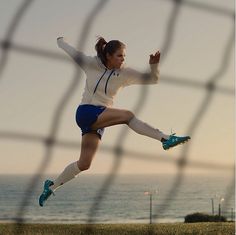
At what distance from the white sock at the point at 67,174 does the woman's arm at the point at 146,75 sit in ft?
1.52

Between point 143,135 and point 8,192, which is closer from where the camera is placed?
point 143,135

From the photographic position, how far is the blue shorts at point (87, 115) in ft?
10.3

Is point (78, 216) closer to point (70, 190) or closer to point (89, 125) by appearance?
point (70, 190)

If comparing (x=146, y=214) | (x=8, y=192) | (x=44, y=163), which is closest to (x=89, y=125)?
(x=44, y=163)

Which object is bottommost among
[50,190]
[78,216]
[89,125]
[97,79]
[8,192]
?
[50,190]

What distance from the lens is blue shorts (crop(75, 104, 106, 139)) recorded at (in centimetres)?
313

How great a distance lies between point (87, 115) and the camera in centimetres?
313

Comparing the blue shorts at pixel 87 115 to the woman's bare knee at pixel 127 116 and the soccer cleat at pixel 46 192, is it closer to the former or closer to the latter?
the woman's bare knee at pixel 127 116

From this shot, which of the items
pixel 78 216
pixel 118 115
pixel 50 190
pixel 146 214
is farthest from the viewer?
pixel 146 214

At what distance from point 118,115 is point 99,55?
28cm

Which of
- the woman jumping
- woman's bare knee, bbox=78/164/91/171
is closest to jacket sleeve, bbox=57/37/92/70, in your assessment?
the woman jumping

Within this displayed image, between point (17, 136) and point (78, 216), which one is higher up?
point (78, 216)

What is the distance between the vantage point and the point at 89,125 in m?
3.16

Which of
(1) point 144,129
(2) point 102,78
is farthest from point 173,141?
(2) point 102,78
